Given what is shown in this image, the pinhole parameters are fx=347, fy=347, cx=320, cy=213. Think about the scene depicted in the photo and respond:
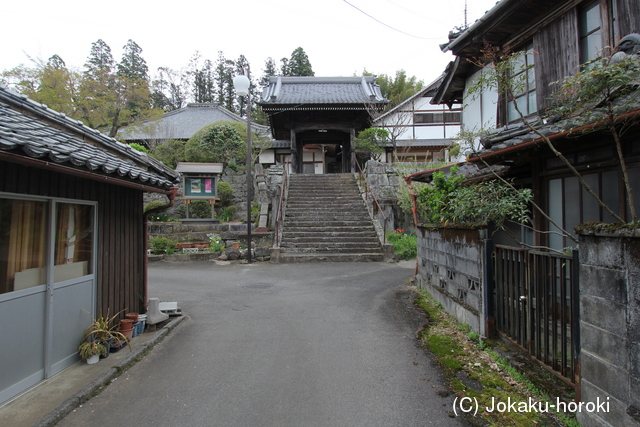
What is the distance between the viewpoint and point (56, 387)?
12.0ft

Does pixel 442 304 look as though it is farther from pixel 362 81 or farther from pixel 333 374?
pixel 362 81

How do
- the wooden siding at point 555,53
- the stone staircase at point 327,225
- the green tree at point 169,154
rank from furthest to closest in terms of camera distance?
1. the green tree at point 169,154
2. the stone staircase at point 327,225
3. the wooden siding at point 555,53

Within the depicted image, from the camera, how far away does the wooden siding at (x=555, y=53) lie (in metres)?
6.04

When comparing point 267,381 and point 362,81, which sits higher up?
point 362,81

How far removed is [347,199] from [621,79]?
13286mm

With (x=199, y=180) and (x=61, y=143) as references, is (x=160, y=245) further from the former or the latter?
(x=61, y=143)

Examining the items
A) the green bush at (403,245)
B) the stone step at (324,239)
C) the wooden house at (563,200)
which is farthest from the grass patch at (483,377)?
the stone step at (324,239)

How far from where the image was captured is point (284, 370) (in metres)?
4.08

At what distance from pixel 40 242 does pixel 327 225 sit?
1051 centimetres

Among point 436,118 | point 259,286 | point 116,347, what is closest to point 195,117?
point 436,118

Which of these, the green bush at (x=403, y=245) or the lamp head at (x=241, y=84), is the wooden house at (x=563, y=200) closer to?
the green bush at (x=403, y=245)

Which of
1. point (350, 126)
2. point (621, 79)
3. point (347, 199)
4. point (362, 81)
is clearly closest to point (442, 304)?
point (621, 79)

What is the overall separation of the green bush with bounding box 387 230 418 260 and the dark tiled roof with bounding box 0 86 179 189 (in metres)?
7.99

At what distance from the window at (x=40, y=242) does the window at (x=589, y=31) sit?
816 cm
